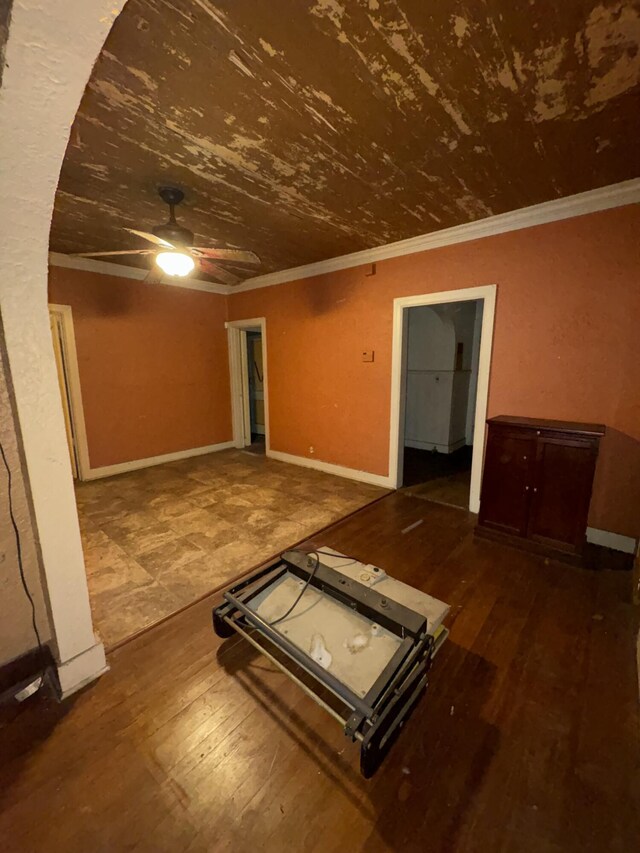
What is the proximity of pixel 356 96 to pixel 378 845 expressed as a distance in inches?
112

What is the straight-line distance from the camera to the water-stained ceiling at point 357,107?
1207mm

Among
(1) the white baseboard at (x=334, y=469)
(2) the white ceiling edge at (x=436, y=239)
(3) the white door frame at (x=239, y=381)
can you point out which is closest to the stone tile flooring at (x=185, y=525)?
(1) the white baseboard at (x=334, y=469)

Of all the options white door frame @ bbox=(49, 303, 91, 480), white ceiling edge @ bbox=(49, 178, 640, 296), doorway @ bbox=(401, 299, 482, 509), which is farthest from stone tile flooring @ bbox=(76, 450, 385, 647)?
white ceiling edge @ bbox=(49, 178, 640, 296)

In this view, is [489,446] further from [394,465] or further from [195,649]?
[195,649]

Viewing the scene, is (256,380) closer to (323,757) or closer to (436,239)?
(436,239)

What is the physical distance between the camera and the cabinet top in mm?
2293

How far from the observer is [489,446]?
2697 mm

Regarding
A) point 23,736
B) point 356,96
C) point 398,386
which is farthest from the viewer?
point 398,386

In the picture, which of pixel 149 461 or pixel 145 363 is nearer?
pixel 145 363

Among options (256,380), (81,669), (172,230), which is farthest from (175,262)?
(256,380)

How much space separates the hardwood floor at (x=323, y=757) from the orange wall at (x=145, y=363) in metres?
3.42

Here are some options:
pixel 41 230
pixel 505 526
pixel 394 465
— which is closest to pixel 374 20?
pixel 41 230

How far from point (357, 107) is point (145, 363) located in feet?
13.2

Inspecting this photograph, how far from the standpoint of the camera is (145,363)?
461cm
